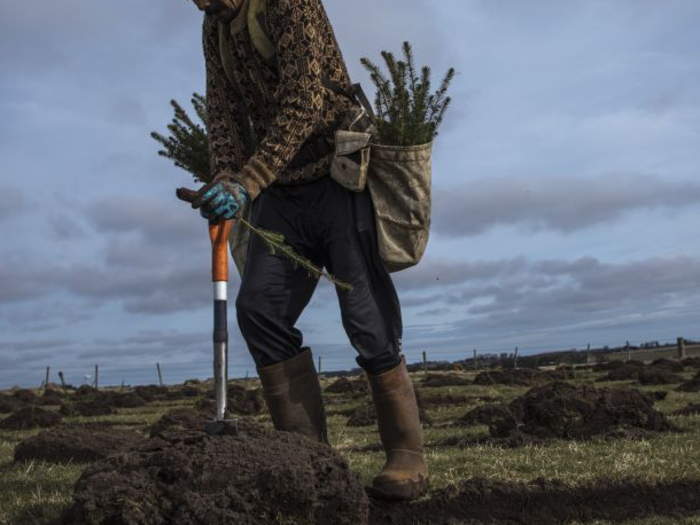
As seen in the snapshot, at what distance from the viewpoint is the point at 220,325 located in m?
3.56

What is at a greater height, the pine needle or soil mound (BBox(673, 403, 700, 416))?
the pine needle

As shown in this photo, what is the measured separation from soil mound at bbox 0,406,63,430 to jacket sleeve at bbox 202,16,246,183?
10.6 metres

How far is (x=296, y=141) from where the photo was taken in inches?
149

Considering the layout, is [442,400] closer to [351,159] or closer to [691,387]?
[691,387]

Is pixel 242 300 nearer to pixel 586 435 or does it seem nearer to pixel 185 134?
pixel 185 134

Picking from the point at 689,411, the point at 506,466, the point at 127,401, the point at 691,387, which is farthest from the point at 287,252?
the point at 127,401

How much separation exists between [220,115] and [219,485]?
6.22 feet

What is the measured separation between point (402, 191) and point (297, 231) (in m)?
0.55

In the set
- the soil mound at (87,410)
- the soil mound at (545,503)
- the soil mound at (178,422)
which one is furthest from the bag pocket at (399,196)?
the soil mound at (87,410)

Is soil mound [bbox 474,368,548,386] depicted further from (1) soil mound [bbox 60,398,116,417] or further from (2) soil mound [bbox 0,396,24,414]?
(2) soil mound [bbox 0,396,24,414]

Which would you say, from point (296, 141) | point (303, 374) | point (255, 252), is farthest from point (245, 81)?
point (303, 374)

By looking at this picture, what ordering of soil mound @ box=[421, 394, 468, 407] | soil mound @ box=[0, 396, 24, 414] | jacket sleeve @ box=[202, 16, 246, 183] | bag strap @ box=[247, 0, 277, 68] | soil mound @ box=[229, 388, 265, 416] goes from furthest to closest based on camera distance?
soil mound @ box=[0, 396, 24, 414]
soil mound @ box=[229, 388, 265, 416]
soil mound @ box=[421, 394, 468, 407]
jacket sleeve @ box=[202, 16, 246, 183]
bag strap @ box=[247, 0, 277, 68]

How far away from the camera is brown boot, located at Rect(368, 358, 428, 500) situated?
4043 millimetres

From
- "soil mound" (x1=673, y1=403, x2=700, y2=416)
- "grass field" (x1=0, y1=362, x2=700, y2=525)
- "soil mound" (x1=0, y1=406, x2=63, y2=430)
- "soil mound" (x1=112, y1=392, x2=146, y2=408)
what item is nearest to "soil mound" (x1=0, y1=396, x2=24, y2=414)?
"soil mound" (x1=112, y1=392, x2=146, y2=408)
